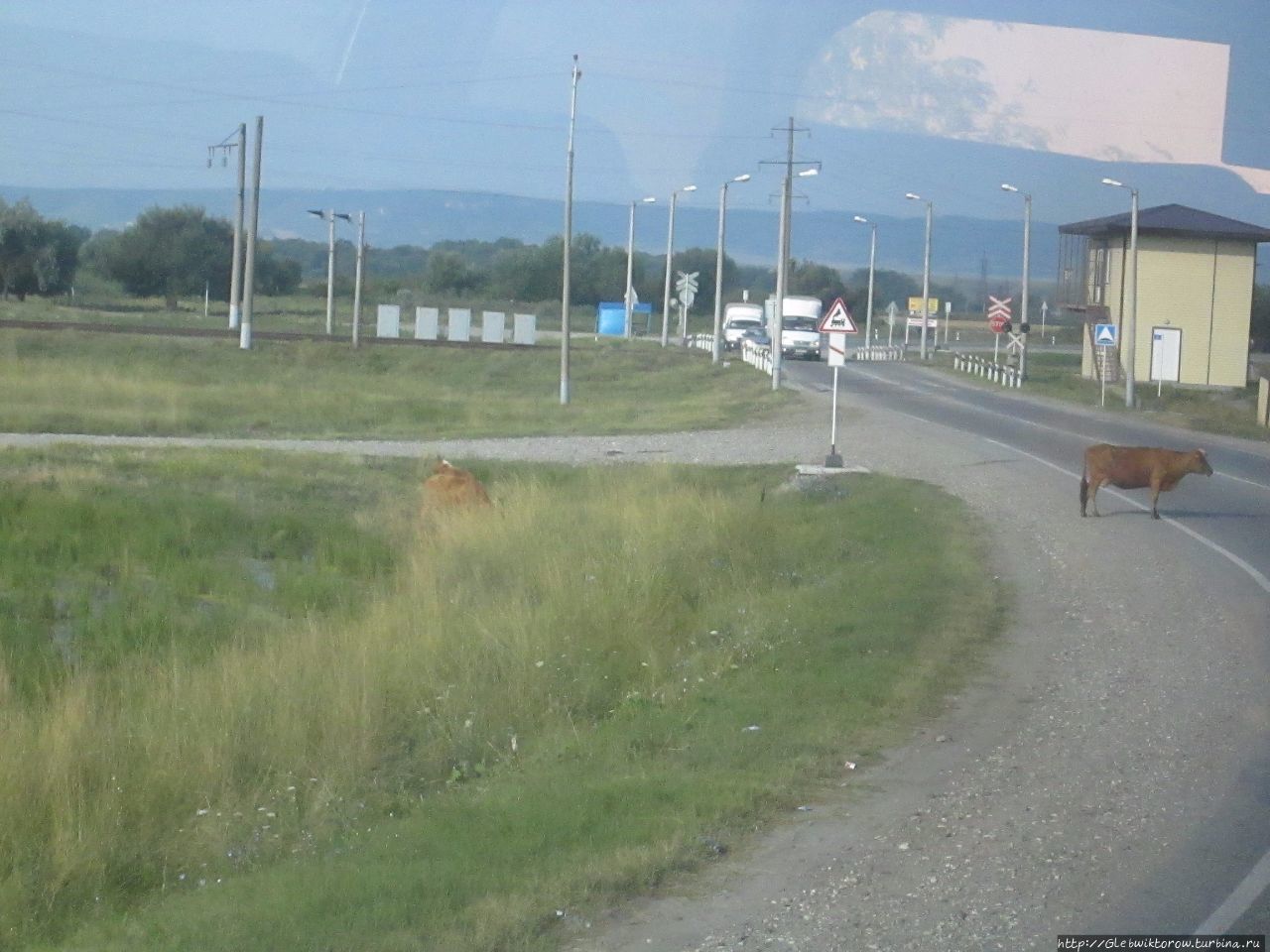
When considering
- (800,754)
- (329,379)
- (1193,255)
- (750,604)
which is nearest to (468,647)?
(750,604)

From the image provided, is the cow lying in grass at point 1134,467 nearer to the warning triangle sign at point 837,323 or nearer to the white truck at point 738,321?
the warning triangle sign at point 837,323

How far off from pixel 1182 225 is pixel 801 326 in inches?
738

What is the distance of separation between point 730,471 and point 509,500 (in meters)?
7.08

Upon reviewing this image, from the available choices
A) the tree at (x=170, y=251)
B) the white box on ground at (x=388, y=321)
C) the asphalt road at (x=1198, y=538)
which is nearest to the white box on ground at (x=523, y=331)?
the white box on ground at (x=388, y=321)

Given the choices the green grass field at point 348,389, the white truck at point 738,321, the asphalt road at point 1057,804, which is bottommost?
the asphalt road at point 1057,804

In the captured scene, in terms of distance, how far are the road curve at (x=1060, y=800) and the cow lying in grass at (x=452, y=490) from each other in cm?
749

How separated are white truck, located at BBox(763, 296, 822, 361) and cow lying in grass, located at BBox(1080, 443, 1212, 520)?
54.3 meters

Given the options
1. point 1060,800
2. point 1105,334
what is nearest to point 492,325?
point 1105,334

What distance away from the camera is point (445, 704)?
430 inches

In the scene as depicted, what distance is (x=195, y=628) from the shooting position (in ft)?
51.9

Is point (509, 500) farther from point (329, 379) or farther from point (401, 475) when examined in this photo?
point (329, 379)

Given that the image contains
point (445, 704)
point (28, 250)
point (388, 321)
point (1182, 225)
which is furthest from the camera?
point (28, 250)

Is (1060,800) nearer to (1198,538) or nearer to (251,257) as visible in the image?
(1198,538)

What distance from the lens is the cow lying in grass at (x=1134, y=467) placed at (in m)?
19.2
